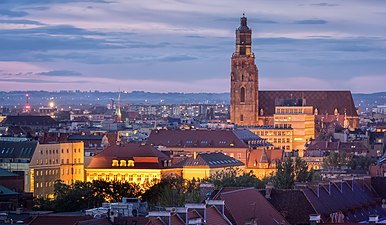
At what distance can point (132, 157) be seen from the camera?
174000 millimetres

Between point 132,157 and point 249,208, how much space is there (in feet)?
314

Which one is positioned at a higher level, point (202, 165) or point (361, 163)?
point (361, 163)

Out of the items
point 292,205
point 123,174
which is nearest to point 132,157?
point 123,174

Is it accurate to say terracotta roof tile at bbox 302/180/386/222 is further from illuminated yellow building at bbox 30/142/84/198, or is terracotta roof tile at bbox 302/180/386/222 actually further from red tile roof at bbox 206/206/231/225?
illuminated yellow building at bbox 30/142/84/198

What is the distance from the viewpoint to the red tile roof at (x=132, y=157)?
17250 centimetres

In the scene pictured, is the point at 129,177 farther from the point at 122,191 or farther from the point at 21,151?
the point at 122,191

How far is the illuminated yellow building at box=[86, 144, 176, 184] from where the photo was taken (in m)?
170

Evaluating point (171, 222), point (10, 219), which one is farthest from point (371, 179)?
point (171, 222)

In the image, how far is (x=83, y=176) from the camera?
173 metres

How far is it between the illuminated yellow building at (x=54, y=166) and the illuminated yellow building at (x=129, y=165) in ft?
5.13

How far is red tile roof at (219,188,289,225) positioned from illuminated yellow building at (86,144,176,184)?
84.6 m

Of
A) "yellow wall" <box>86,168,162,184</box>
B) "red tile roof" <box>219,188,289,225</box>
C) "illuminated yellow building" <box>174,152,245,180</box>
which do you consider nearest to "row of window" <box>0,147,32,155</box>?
"yellow wall" <box>86,168,162,184</box>

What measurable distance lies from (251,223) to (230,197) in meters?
7.76

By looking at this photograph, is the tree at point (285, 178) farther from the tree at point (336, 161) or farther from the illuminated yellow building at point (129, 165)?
the tree at point (336, 161)
